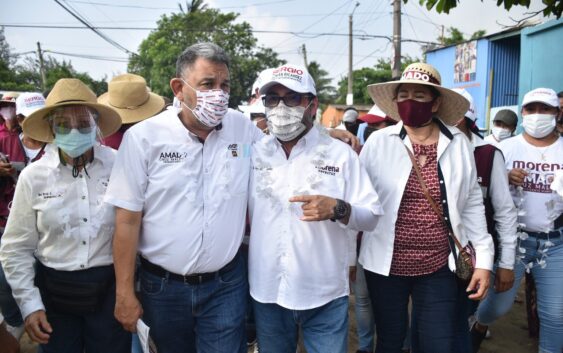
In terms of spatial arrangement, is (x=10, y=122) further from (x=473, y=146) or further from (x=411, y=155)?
(x=473, y=146)

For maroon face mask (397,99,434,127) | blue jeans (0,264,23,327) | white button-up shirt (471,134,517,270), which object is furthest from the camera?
blue jeans (0,264,23,327)

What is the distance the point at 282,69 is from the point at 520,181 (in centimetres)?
210

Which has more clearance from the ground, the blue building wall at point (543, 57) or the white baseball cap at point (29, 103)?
the blue building wall at point (543, 57)

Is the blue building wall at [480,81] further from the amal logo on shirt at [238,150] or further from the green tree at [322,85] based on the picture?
the green tree at [322,85]

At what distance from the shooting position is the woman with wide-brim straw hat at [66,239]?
7.66 feet

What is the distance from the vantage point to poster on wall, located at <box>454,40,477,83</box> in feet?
46.1

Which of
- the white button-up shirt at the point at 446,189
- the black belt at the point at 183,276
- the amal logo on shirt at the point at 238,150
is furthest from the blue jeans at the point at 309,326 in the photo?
the amal logo on shirt at the point at 238,150

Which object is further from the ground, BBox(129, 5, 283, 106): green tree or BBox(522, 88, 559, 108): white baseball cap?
BBox(129, 5, 283, 106): green tree

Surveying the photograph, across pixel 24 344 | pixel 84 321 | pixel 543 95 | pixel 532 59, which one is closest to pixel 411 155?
pixel 543 95

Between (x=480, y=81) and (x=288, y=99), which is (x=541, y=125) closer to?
(x=288, y=99)

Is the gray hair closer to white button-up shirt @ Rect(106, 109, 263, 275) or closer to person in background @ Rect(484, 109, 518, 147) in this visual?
white button-up shirt @ Rect(106, 109, 263, 275)

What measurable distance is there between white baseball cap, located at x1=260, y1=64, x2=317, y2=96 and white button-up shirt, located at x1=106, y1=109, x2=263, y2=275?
0.52 metres

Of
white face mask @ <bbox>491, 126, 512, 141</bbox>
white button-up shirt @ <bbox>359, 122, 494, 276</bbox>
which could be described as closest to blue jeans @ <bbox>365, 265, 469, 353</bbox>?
white button-up shirt @ <bbox>359, 122, 494, 276</bbox>

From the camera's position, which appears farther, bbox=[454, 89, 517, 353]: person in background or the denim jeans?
bbox=[454, 89, 517, 353]: person in background
